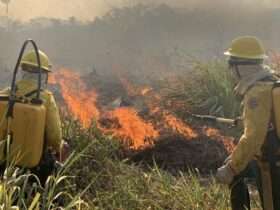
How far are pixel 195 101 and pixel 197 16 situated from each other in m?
22.0

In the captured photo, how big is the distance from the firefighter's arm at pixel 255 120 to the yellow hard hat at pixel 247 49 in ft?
1.27

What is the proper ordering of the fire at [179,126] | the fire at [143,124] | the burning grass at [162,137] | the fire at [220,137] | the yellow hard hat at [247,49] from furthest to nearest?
the fire at [179,126] < the fire at [143,124] < the fire at [220,137] < the burning grass at [162,137] < the yellow hard hat at [247,49]

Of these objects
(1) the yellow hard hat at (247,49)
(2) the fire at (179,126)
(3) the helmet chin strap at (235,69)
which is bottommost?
(2) the fire at (179,126)

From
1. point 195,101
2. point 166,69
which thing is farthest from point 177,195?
point 166,69

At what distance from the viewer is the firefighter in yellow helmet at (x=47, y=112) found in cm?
502

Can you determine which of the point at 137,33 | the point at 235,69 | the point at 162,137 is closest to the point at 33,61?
the point at 235,69

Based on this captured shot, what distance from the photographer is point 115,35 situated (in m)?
29.7

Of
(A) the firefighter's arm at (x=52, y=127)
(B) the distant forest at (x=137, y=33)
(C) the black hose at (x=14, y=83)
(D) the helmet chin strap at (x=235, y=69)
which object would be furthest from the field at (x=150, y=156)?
(B) the distant forest at (x=137, y=33)

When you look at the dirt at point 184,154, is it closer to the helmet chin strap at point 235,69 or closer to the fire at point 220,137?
the fire at point 220,137

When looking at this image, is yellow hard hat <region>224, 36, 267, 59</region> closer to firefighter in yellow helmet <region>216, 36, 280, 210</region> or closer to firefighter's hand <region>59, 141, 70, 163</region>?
firefighter in yellow helmet <region>216, 36, 280, 210</region>

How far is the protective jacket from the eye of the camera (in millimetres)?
5023

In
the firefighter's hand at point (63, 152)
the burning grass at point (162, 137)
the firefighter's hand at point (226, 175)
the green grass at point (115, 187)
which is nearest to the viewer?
the firefighter's hand at point (226, 175)

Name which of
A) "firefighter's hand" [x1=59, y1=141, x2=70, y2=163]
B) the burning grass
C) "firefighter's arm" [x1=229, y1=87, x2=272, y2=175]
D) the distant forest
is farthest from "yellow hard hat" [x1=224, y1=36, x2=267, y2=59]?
the distant forest

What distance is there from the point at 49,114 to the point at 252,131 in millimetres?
1702
